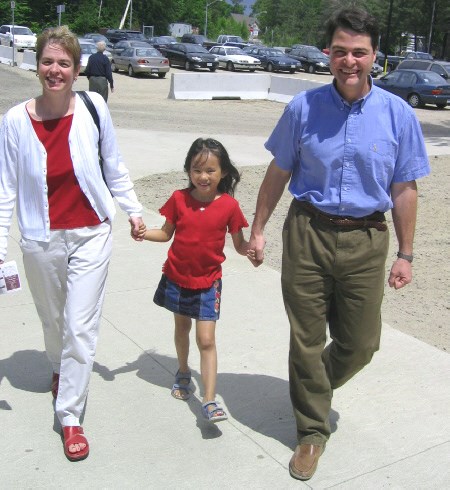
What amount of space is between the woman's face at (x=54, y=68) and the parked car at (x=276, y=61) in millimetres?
38563

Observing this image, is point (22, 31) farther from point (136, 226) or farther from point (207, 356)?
point (207, 356)

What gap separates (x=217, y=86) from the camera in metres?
24.7

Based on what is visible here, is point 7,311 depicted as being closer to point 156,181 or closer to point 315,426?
point 315,426

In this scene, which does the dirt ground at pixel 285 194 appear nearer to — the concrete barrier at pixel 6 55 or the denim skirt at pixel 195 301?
the denim skirt at pixel 195 301

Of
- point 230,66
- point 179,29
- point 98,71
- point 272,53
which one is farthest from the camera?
point 179,29

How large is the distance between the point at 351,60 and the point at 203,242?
1.16 metres

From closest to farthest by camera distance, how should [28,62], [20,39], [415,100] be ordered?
[415,100] → [28,62] → [20,39]

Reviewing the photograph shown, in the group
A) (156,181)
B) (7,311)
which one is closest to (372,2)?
(156,181)

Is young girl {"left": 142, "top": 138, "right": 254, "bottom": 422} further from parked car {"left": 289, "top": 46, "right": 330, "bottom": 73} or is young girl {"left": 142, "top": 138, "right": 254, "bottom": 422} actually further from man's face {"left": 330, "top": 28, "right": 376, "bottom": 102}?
parked car {"left": 289, "top": 46, "right": 330, "bottom": 73}

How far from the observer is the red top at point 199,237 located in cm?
376

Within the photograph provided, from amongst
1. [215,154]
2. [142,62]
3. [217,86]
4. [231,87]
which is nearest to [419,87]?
[231,87]

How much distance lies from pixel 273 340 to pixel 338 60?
2208 millimetres

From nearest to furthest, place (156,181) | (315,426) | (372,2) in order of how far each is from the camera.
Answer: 1. (315,426)
2. (156,181)
3. (372,2)

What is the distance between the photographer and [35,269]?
3.56 metres
